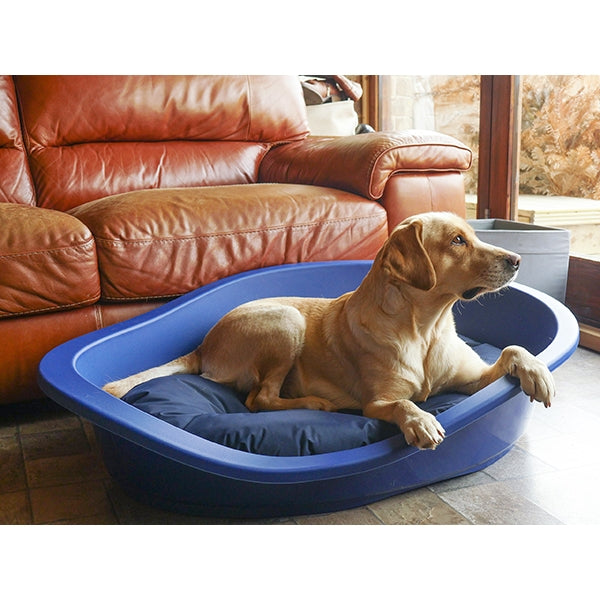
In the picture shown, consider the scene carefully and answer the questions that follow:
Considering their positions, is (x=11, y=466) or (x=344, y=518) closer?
(x=344, y=518)

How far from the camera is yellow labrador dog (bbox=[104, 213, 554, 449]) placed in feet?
5.51

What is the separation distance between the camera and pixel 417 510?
159 cm

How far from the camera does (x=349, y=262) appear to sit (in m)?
2.40

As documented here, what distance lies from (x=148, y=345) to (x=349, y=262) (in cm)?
71

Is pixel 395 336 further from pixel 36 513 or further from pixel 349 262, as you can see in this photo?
pixel 36 513

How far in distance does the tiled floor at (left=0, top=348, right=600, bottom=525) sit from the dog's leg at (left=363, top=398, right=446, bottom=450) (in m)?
0.19

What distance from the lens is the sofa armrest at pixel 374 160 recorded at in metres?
2.50

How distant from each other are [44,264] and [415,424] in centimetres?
117

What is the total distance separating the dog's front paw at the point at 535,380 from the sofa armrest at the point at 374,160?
1.08 m

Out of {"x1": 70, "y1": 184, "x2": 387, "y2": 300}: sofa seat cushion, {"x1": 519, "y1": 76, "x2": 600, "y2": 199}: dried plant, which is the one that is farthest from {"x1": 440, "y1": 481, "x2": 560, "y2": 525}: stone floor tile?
{"x1": 519, "y1": 76, "x2": 600, "y2": 199}: dried plant

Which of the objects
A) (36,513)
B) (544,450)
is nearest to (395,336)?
(544,450)

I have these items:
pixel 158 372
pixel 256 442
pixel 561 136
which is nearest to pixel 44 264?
pixel 158 372

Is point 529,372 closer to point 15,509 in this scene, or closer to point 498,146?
point 15,509

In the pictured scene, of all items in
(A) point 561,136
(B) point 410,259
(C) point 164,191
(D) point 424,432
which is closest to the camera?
(D) point 424,432
